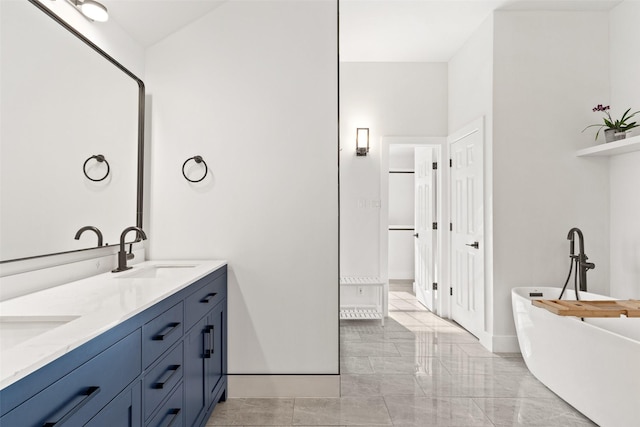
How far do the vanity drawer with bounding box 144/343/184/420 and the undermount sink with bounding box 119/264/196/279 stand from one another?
43 cm

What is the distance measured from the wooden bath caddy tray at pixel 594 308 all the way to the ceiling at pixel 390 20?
2520mm

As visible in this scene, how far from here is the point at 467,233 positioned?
3.86 meters

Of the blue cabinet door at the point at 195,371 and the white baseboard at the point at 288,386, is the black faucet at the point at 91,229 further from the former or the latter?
the white baseboard at the point at 288,386

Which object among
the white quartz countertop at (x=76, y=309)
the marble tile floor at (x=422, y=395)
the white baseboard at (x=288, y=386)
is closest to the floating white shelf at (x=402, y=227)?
the marble tile floor at (x=422, y=395)

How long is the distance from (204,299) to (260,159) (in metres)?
1.01

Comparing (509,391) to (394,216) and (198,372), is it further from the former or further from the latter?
(394,216)

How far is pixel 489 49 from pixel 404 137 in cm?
129

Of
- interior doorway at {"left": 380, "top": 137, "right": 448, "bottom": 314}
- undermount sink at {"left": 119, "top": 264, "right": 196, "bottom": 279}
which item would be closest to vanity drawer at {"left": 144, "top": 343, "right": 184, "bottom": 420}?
undermount sink at {"left": 119, "top": 264, "right": 196, "bottom": 279}

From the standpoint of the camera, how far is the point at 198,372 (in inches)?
75.1

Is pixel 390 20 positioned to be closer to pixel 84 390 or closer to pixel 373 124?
pixel 373 124

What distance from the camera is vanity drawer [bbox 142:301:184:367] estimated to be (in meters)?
1.32

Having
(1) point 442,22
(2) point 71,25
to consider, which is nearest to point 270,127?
(2) point 71,25

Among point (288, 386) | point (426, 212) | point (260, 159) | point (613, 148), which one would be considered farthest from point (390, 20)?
point (288, 386)

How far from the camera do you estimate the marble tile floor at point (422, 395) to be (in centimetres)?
223
